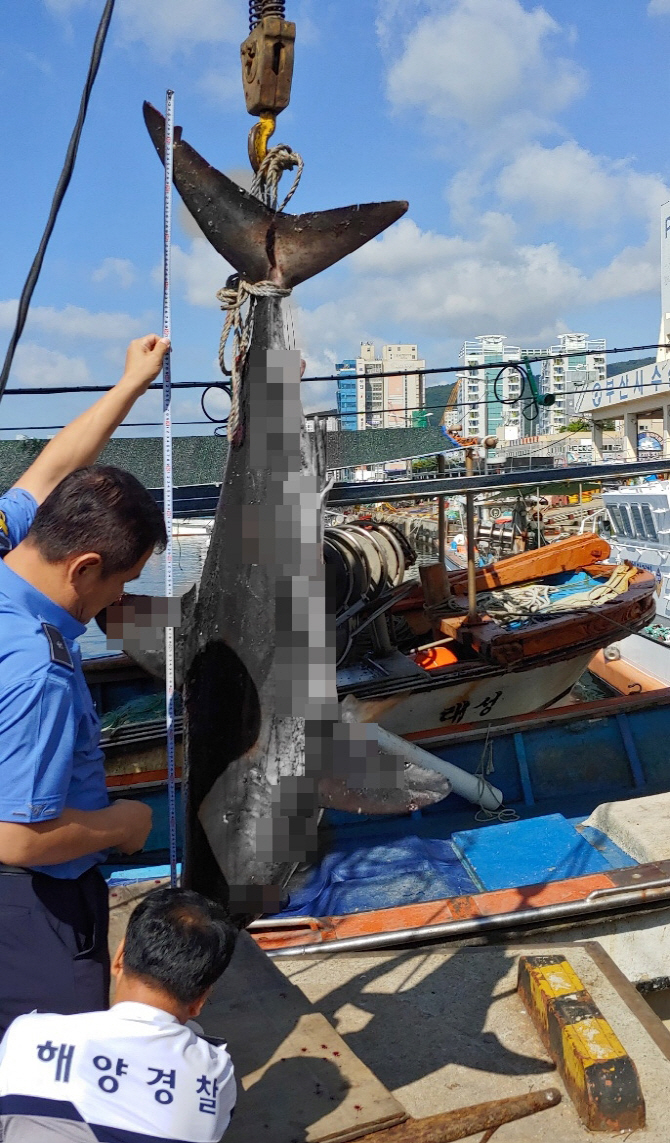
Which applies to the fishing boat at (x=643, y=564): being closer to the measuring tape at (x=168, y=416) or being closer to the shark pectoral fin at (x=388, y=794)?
the shark pectoral fin at (x=388, y=794)

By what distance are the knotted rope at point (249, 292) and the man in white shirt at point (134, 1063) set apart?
1640 mm

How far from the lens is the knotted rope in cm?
259

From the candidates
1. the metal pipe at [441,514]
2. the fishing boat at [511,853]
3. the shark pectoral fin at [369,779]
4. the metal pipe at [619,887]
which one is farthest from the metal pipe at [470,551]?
the shark pectoral fin at [369,779]

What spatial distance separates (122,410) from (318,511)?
74cm

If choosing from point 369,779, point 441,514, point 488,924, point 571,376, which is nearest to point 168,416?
point 369,779

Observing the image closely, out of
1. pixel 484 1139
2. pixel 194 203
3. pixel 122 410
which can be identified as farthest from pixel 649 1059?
pixel 194 203

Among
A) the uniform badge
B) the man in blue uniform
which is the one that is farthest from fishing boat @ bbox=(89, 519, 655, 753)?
the uniform badge

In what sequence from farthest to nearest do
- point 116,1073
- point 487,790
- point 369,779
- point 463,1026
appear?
1. point 487,790
2. point 463,1026
3. point 369,779
4. point 116,1073

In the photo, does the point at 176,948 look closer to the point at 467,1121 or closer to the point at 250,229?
the point at 467,1121

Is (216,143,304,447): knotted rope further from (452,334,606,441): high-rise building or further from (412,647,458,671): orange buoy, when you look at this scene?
(412,647,458,671): orange buoy

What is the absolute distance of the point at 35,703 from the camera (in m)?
1.49

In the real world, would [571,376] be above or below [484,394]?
above

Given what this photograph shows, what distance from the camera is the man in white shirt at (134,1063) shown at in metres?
1.45

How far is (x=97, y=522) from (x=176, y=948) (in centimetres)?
83
